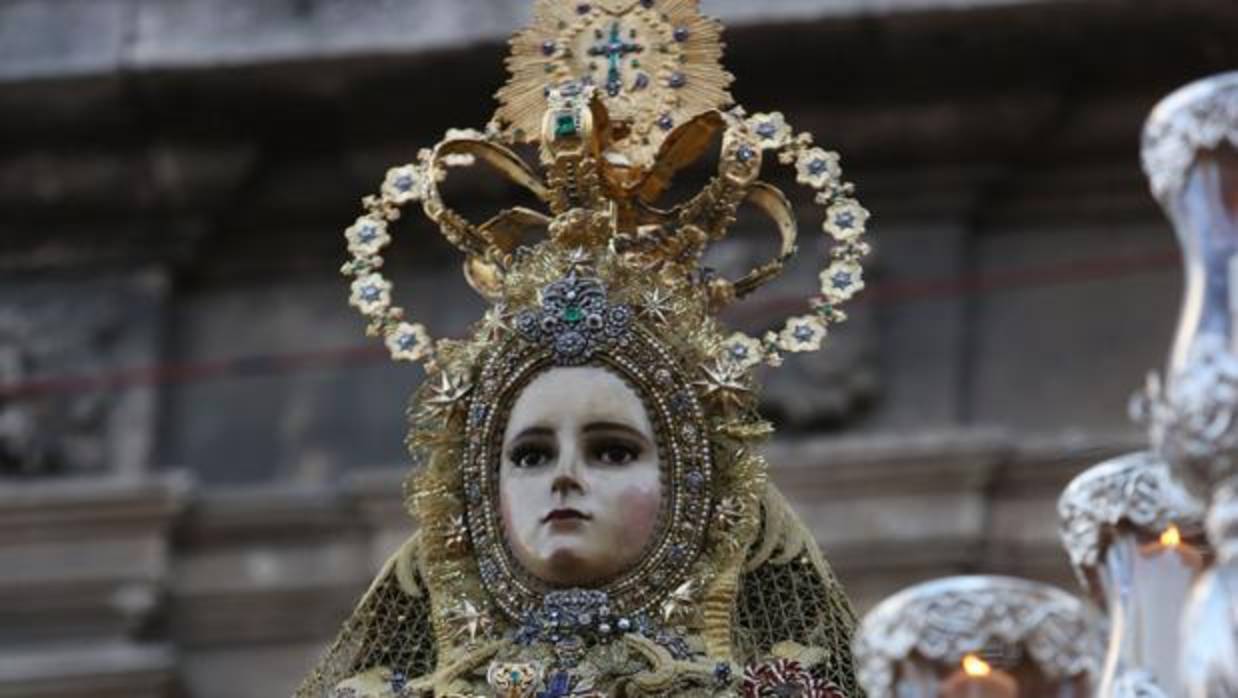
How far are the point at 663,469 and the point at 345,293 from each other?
8136 millimetres

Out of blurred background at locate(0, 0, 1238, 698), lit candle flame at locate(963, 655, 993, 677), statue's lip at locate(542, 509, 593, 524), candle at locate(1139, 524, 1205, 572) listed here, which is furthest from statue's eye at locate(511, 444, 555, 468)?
blurred background at locate(0, 0, 1238, 698)

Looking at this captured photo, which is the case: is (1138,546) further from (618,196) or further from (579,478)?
(618,196)

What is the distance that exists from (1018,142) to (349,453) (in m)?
2.21

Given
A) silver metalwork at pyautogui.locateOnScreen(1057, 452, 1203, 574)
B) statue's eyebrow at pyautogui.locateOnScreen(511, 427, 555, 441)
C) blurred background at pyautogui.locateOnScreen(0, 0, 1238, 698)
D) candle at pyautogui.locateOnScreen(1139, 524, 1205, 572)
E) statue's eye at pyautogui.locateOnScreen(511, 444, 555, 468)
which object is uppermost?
blurred background at pyautogui.locateOnScreen(0, 0, 1238, 698)

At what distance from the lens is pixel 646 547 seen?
8.89 metres

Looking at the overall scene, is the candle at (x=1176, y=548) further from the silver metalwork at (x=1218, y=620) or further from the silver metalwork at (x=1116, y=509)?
the silver metalwork at (x=1218, y=620)

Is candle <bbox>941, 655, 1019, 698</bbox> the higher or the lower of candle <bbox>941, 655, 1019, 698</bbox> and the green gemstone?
the lower

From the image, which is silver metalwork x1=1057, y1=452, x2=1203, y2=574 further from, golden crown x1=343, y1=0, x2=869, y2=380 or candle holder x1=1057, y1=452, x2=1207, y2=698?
golden crown x1=343, y1=0, x2=869, y2=380

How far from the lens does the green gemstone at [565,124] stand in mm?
9188

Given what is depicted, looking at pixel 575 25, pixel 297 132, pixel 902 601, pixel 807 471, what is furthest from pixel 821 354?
pixel 902 601

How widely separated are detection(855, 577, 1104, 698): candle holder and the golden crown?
2523 mm

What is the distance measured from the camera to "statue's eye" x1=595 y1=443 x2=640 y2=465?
8922 millimetres

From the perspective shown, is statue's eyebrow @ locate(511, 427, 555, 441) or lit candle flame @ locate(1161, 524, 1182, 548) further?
statue's eyebrow @ locate(511, 427, 555, 441)

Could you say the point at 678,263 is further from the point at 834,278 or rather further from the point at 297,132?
the point at 297,132
